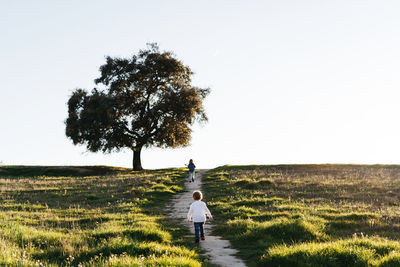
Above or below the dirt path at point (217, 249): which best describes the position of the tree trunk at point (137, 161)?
above

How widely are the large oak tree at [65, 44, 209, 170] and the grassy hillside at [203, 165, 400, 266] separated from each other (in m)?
23.3

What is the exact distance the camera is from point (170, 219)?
52.0ft

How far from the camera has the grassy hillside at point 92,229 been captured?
831cm

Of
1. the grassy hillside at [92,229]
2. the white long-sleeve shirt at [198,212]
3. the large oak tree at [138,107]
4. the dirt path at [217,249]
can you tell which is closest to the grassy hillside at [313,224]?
the dirt path at [217,249]

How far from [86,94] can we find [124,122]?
764 cm

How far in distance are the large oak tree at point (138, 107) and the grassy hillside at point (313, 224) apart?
2334cm

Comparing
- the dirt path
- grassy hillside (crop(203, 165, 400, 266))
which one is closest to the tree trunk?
Result: grassy hillside (crop(203, 165, 400, 266))

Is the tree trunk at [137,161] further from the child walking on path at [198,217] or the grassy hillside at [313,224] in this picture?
the child walking on path at [198,217]

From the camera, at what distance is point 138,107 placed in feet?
162

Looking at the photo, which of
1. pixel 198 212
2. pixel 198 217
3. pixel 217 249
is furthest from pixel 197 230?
pixel 217 249

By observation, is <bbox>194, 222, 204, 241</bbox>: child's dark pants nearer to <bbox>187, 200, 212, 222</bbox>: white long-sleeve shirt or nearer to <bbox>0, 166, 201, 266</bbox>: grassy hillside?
<bbox>187, 200, 212, 222</bbox>: white long-sleeve shirt

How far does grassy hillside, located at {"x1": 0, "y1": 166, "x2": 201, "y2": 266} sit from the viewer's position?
8.31 metres

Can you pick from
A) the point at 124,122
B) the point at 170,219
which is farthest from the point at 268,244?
the point at 124,122

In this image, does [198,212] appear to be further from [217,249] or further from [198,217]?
[217,249]
